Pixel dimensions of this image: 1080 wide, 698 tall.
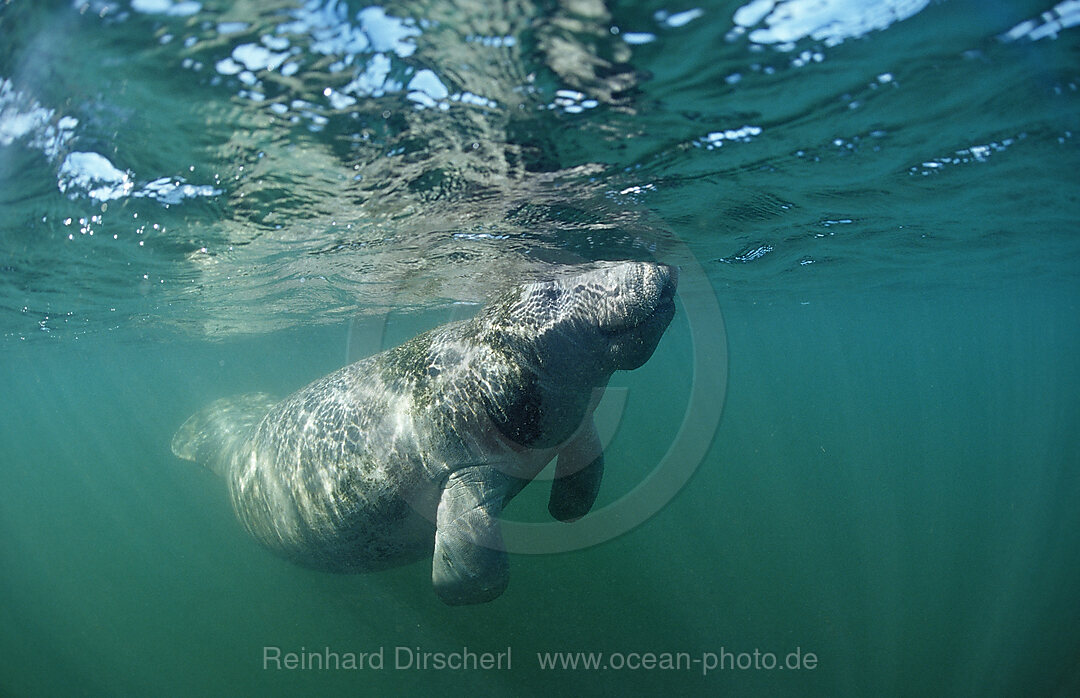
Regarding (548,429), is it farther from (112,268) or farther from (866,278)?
(866,278)

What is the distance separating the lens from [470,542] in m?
4.16

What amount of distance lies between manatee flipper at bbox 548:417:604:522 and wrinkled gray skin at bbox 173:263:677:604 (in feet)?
0.05

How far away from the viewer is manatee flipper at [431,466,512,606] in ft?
13.4

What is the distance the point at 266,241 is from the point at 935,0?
972cm

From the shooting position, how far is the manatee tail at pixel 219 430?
327 inches

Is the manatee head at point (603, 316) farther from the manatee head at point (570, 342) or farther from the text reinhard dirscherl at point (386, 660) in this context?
the text reinhard dirscherl at point (386, 660)

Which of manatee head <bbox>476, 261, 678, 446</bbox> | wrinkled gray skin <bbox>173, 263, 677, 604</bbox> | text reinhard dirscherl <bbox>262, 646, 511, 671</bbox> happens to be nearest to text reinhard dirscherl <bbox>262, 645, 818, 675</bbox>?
text reinhard dirscherl <bbox>262, 646, 511, 671</bbox>

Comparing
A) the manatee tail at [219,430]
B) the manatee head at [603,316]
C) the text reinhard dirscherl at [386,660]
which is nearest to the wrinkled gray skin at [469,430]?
the manatee head at [603,316]

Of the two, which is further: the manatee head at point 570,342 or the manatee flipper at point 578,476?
the manatee flipper at point 578,476

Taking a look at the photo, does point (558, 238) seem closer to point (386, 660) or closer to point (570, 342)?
point (570, 342)

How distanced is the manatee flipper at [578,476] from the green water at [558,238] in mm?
3474

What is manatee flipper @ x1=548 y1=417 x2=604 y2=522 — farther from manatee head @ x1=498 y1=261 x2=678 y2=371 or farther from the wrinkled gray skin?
manatee head @ x1=498 y1=261 x2=678 y2=371

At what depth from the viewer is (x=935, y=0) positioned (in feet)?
13.2

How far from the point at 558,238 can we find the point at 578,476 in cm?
539
